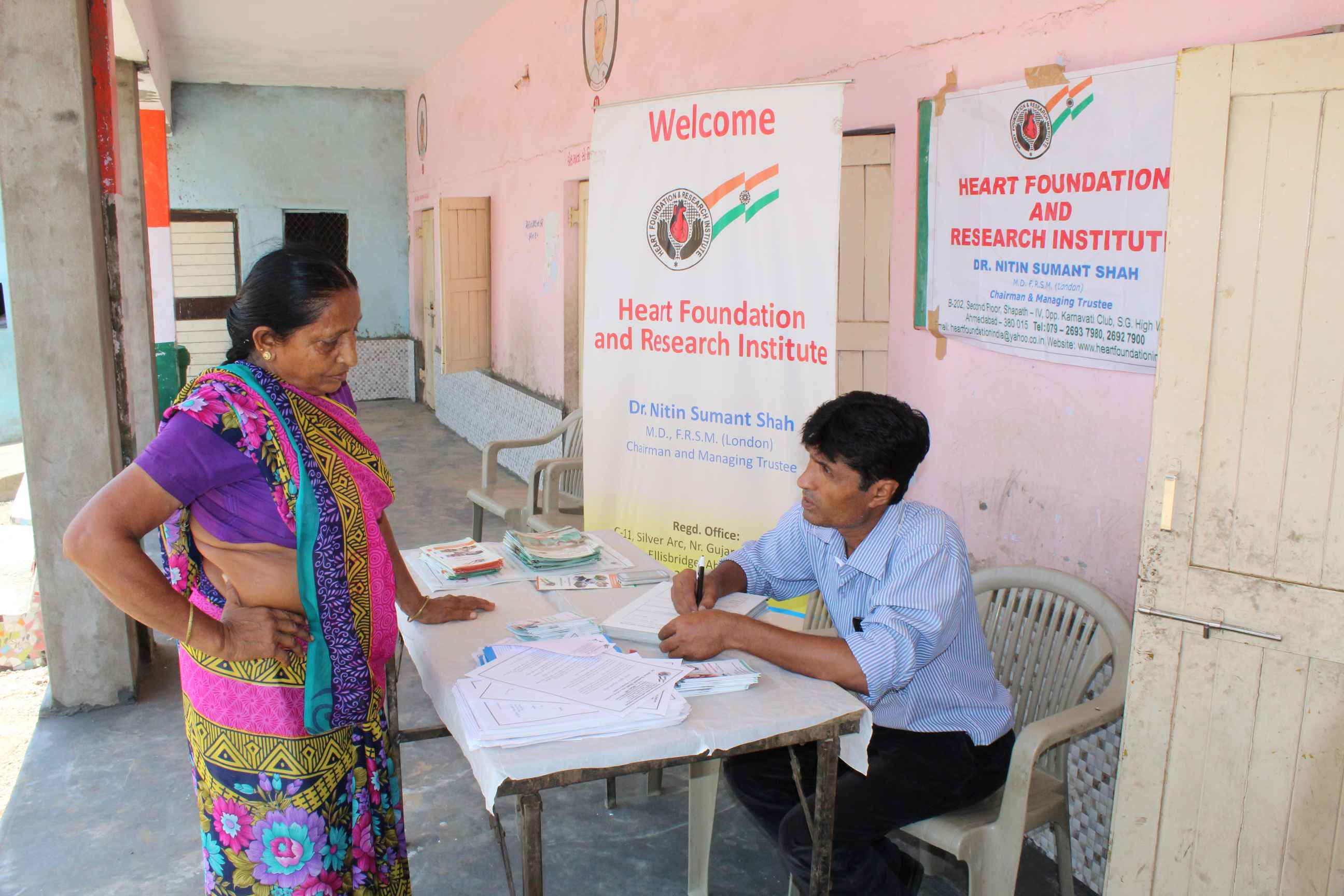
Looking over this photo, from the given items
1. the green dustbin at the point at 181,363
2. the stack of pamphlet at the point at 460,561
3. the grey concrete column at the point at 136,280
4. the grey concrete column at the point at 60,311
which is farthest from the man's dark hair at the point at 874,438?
the green dustbin at the point at 181,363

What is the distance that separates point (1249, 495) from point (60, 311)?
361 cm

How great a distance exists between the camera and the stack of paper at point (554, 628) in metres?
2.08

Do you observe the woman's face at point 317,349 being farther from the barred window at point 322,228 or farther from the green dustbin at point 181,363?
the barred window at point 322,228

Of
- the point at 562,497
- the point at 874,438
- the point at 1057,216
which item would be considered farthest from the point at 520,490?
the point at 874,438

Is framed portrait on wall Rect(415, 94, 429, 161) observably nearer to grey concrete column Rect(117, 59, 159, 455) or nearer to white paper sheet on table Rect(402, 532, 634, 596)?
grey concrete column Rect(117, 59, 159, 455)

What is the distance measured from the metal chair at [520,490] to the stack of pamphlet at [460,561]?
1834 mm

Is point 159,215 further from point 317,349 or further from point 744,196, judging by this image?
point 317,349

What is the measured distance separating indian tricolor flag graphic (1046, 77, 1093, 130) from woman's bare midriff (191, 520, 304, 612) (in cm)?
215

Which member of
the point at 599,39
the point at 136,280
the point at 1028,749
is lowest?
the point at 1028,749

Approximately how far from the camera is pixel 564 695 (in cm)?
178

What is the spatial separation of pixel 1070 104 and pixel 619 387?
1640 mm

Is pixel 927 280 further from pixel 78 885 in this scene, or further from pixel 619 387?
pixel 78 885

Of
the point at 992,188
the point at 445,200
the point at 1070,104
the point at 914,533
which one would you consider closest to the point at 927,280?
the point at 992,188

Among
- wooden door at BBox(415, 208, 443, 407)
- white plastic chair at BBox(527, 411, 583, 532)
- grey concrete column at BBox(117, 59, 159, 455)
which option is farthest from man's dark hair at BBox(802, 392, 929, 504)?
wooden door at BBox(415, 208, 443, 407)
